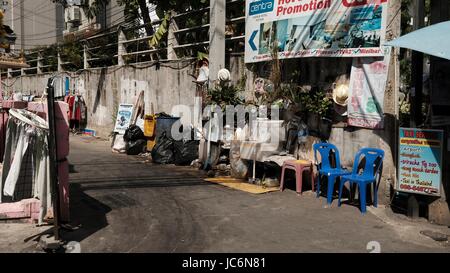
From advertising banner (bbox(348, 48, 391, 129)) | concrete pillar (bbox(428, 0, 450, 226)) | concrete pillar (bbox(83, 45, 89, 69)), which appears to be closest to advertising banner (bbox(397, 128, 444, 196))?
concrete pillar (bbox(428, 0, 450, 226))

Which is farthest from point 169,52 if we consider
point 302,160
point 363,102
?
point 363,102

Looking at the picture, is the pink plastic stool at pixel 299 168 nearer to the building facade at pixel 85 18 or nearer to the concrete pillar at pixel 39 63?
the building facade at pixel 85 18

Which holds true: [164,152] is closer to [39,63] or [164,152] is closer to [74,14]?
[39,63]

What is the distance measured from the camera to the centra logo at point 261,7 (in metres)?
9.74

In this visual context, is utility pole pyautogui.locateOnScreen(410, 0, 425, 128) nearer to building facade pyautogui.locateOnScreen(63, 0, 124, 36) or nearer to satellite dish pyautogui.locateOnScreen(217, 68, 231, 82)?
satellite dish pyautogui.locateOnScreen(217, 68, 231, 82)

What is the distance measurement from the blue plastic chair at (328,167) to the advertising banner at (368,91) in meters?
0.60

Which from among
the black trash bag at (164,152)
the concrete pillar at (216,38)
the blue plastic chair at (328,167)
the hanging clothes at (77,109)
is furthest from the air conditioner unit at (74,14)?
the blue plastic chair at (328,167)

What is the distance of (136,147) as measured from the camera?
13.3m

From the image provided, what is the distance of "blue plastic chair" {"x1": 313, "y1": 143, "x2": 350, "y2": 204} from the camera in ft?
24.6

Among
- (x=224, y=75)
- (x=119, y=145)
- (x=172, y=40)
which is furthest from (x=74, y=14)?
(x=224, y=75)

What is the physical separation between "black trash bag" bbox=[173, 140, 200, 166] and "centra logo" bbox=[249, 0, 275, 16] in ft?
11.5

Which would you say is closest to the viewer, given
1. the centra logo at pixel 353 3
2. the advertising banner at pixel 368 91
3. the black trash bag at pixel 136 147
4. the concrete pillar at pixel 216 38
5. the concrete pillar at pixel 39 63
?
the advertising banner at pixel 368 91

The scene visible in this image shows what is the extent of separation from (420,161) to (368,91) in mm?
1604
